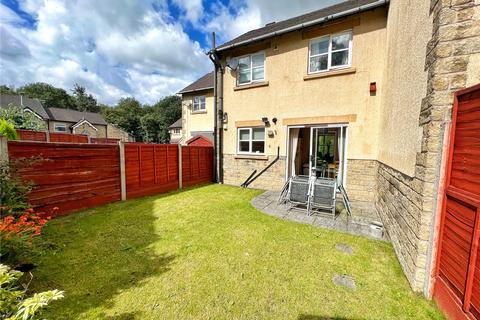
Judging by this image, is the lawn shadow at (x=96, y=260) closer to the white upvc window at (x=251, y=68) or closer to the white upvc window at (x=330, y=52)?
the white upvc window at (x=251, y=68)

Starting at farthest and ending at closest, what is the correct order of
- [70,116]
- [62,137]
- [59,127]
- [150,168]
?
[70,116] < [59,127] < [62,137] < [150,168]

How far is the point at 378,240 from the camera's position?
3.99 meters

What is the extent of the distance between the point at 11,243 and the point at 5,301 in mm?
1871

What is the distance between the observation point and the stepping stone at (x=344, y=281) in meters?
2.68

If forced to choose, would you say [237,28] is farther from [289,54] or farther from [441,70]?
[441,70]

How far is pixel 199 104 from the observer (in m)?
13.9

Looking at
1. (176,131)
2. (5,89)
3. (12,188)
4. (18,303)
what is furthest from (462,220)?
(5,89)

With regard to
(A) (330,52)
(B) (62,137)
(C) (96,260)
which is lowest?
(C) (96,260)

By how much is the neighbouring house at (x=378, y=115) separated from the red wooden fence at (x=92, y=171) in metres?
3.05

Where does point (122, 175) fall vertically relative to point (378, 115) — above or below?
below

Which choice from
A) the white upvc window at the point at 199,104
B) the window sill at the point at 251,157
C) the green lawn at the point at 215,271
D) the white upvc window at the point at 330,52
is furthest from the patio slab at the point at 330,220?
the white upvc window at the point at 199,104

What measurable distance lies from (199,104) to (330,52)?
9.30 meters

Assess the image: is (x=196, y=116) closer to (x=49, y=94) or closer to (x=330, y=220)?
(x=330, y=220)

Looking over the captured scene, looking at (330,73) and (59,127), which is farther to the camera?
(59,127)
